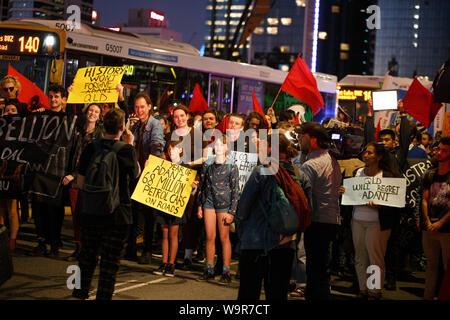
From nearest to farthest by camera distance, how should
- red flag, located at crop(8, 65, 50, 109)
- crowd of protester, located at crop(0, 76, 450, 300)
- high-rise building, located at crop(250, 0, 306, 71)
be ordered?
crowd of protester, located at crop(0, 76, 450, 300) < red flag, located at crop(8, 65, 50, 109) < high-rise building, located at crop(250, 0, 306, 71)

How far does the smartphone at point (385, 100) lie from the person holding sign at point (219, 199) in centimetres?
673

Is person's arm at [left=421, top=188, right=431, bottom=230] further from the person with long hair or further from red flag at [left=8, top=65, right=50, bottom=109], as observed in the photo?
red flag at [left=8, top=65, right=50, bottom=109]

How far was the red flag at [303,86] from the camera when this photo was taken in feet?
35.9

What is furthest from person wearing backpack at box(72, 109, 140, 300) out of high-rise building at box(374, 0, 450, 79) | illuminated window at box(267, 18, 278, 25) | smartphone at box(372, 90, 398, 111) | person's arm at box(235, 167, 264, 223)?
high-rise building at box(374, 0, 450, 79)

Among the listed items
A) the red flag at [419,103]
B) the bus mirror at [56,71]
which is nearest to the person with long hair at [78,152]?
the bus mirror at [56,71]

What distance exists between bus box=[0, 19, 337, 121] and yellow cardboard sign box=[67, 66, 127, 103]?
452 centimetres

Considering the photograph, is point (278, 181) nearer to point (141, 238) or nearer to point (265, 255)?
point (265, 255)

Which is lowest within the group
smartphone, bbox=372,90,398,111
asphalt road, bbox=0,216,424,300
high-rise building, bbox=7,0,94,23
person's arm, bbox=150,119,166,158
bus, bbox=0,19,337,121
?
asphalt road, bbox=0,216,424,300

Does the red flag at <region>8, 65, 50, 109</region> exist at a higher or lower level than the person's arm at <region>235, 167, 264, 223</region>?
higher

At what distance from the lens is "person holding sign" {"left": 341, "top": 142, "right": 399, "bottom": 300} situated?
7.42 metres

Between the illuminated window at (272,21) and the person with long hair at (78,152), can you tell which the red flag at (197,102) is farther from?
the illuminated window at (272,21)

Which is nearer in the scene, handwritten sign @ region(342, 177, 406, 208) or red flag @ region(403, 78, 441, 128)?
handwritten sign @ region(342, 177, 406, 208)

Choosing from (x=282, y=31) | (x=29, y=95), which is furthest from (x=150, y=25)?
(x=29, y=95)

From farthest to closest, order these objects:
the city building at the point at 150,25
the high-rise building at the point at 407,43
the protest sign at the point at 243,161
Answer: the high-rise building at the point at 407,43, the city building at the point at 150,25, the protest sign at the point at 243,161
